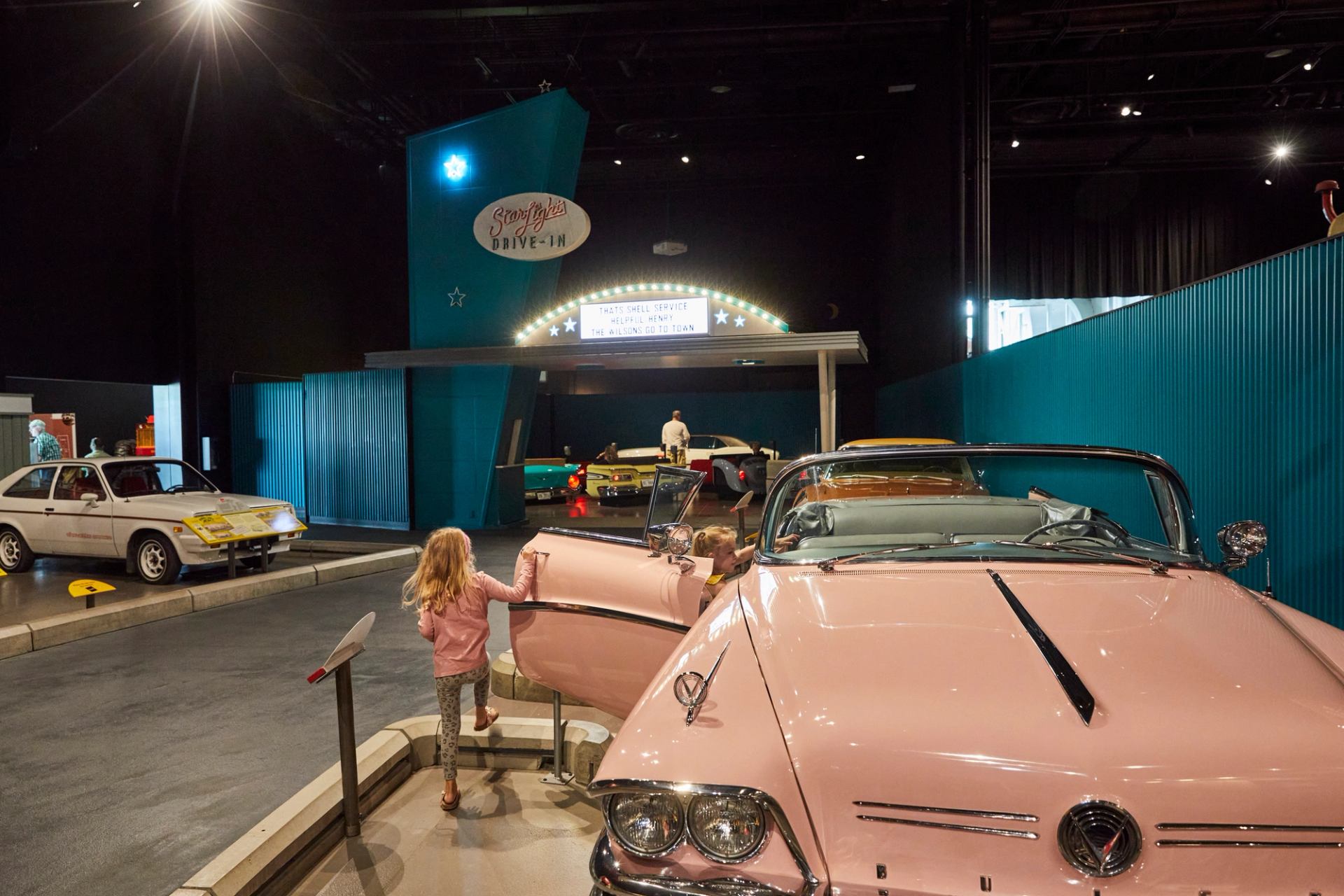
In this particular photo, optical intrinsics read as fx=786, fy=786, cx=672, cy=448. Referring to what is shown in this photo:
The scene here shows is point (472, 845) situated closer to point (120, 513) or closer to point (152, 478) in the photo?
point (120, 513)

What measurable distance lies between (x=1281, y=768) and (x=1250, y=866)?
20 cm

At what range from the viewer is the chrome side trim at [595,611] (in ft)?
10.5

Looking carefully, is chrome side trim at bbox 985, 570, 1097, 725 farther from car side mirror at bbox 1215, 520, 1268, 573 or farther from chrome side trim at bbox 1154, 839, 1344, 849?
car side mirror at bbox 1215, 520, 1268, 573

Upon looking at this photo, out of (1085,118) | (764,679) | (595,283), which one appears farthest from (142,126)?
(1085,118)

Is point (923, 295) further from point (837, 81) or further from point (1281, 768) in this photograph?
point (1281, 768)

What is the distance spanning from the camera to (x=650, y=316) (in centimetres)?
1485

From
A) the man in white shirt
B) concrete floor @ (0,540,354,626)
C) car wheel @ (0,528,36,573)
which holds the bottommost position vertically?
concrete floor @ (0,540,354,626)

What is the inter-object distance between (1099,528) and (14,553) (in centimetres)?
1265

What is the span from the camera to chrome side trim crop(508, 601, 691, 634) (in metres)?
3.20

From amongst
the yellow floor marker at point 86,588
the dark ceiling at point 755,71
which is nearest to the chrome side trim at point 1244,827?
the yellow floor marker at point 86,588

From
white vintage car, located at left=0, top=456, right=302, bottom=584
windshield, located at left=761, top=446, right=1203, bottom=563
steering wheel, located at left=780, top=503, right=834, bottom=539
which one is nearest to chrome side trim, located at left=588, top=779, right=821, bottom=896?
windshield, located at left=761, top=446, right=1203, bottom=563

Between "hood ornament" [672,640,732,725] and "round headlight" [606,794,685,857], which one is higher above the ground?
"hood ornament" [672,640,732,725]

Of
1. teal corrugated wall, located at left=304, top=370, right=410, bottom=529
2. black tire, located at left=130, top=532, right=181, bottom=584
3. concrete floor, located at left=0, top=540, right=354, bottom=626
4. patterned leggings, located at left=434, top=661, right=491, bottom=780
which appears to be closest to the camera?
patterned leggings, located at left=434, top=661, right=491, bottom=780

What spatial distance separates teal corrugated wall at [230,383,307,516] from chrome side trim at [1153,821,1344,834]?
16.4 metres
